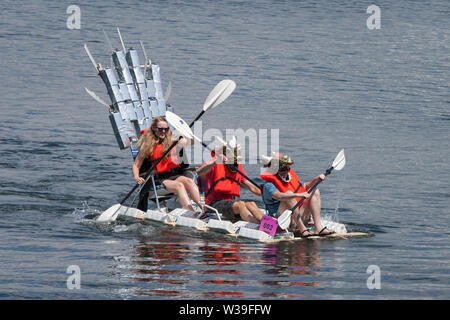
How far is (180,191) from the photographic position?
45.6 feet

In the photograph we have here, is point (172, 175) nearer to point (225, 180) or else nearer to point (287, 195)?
point (225, 180)

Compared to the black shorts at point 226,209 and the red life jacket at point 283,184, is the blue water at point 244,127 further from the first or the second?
the red life jacket at point 283,184

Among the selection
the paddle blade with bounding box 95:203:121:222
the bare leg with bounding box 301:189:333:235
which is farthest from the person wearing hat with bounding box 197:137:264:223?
the paddle blade with bounding box 95:203:121:222

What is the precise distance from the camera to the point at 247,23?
124 feet

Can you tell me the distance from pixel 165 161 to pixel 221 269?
3581mm

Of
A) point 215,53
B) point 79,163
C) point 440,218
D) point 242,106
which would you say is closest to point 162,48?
point 215,53

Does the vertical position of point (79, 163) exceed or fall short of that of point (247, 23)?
it falls short

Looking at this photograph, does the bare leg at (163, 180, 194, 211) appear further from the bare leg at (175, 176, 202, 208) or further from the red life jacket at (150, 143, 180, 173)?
the red life jacket at (150, 143, 180, 173)

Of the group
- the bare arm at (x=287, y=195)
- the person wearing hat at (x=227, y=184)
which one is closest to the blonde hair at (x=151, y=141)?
the person wearing hat at (x=227, y=184)

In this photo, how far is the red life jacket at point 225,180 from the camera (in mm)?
13289

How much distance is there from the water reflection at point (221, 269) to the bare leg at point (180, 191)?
111 cm

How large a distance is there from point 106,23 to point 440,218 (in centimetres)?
2420

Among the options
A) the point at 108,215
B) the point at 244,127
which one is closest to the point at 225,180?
the point at 108,215
